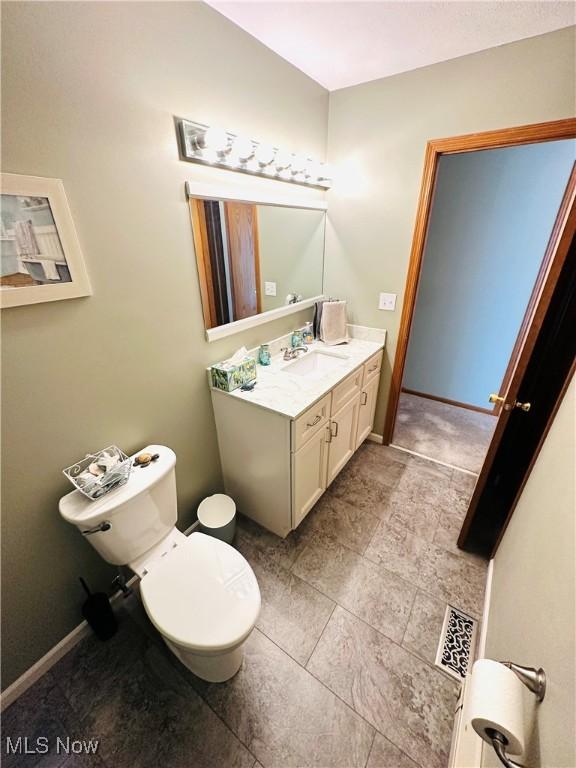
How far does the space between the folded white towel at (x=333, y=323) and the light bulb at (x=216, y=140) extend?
112 cm

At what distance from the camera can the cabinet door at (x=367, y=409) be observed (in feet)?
7.06

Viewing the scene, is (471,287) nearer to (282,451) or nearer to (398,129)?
(398,129)

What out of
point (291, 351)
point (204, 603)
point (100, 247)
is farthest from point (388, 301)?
point (204, 603)

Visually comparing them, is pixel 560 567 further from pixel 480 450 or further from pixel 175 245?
pixel 480 450

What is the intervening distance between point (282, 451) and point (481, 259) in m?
2.44

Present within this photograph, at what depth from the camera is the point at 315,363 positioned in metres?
2.14

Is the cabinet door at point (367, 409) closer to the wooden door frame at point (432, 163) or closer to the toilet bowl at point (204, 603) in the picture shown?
the wooden door frame at point (432, 163)

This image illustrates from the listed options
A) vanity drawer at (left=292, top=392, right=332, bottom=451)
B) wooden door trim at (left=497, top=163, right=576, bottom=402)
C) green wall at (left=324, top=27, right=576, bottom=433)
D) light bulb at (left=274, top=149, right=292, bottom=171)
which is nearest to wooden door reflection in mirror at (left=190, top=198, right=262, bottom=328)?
light bulb at (left=274, top=149, right=292, bottom=171)

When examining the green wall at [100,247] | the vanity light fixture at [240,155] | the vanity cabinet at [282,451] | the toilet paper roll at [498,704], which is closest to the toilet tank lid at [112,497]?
the green wall at [100,247]

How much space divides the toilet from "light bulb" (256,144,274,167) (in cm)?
149

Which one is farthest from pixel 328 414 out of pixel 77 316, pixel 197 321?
pixel 77 316

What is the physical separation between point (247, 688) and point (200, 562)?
0.51 m

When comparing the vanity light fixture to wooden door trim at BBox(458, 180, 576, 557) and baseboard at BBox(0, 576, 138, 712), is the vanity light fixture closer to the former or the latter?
wooden door trim at BBox(458, 180, 576, 557)

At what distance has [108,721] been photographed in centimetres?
111
